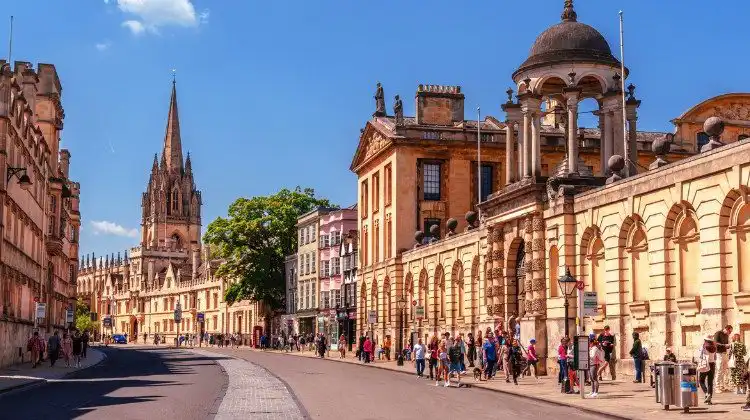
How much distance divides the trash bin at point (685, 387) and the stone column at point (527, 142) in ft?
59.8

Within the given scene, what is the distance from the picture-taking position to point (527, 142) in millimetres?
39188

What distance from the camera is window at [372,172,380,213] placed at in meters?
64.4

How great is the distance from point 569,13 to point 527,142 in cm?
542

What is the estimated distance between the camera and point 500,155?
198 feet

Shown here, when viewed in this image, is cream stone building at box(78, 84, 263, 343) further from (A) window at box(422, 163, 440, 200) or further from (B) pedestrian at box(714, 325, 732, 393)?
(B) pedestrian at box(714, 325, 732, 393)

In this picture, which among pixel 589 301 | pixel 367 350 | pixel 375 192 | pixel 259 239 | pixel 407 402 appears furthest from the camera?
pixel 259 239

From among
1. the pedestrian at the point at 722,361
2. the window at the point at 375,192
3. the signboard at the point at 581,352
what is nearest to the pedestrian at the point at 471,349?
the signboard at the point at 581,352

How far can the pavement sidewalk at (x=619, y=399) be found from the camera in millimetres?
20234

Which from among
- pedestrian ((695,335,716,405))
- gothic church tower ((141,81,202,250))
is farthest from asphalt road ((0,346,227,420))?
gothic church tower ((141,81,202,250))

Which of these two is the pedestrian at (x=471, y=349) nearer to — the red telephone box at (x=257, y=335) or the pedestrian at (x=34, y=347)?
the pedestrian at (x=34, y=347)

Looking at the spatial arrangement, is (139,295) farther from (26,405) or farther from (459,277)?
(26,405)

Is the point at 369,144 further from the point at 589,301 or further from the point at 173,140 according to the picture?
the point at 173,140

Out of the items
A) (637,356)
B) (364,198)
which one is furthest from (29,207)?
(637,356)

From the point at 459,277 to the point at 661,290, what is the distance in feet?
63.8
